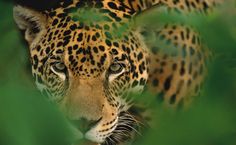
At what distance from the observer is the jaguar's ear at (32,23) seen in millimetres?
4262

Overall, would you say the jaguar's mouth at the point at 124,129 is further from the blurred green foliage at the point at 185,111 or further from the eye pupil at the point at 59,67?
the blurred green foliage at the point at 185,111

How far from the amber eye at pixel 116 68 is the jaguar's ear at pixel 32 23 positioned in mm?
561

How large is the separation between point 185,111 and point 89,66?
142 inches

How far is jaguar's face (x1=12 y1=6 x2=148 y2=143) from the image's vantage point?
405 cm

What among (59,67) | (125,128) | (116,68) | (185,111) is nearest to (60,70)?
(59,67)

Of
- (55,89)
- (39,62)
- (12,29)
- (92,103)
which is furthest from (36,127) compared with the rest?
(39,62)

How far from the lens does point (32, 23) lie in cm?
451

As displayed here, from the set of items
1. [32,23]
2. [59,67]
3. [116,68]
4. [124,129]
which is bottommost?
[124,129]

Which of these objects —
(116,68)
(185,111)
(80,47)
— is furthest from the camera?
(80,47)

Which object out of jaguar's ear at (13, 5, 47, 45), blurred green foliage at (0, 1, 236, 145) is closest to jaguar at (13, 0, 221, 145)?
jaguar's ear at (13, 5, 47, 45)

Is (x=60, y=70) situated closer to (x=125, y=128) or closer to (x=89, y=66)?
(x=89, y=66)

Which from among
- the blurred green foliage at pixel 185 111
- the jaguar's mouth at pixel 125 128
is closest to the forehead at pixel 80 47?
the jaguar's mouth at pixel 125 128

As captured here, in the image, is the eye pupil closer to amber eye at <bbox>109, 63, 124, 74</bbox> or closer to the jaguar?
the jaguar

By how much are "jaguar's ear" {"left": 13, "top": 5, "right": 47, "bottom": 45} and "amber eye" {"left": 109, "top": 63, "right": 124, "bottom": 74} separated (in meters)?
0.56
